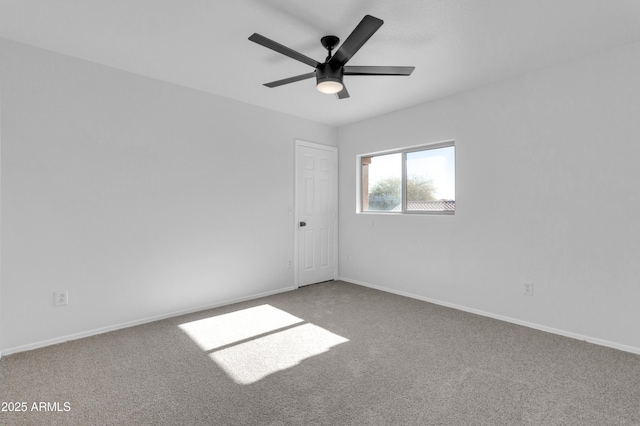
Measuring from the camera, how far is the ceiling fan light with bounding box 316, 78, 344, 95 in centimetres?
237

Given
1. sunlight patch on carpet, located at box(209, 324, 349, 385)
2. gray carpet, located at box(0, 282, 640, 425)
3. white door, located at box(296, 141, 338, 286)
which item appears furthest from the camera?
white door, located at box(296, 141, 338, 286)

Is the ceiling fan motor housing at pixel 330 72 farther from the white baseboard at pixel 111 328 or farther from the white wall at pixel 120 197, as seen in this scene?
the white baseboard at pixel 111 328

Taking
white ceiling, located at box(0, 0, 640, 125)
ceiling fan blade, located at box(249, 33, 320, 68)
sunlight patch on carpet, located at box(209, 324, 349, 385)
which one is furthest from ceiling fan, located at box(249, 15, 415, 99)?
sunlight patch on carpet, located at box(209, 324, 349, 385)

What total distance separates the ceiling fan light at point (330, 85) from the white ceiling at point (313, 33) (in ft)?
1.27

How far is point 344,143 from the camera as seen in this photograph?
510 centimetres

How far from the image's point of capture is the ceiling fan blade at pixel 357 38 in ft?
5.92

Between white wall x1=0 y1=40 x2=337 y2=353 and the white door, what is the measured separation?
0.52m

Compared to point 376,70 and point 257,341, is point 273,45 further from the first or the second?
point 257,341

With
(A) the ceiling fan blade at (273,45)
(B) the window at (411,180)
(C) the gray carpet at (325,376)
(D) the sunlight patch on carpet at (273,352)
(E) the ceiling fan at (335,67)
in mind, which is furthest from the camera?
(B) the window at (411,180)

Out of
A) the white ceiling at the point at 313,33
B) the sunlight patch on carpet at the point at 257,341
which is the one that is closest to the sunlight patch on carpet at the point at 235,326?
the sunlight patch on carpet at the point at 257,341

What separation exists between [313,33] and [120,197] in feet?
7.77

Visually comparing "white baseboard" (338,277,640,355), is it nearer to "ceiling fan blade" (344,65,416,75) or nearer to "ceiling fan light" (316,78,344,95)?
"ceiling fan blade" (344,65,416,75)

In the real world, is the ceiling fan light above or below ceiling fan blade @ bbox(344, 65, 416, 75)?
below

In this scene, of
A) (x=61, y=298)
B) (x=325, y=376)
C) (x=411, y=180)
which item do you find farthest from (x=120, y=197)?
(x=411, y=180)
